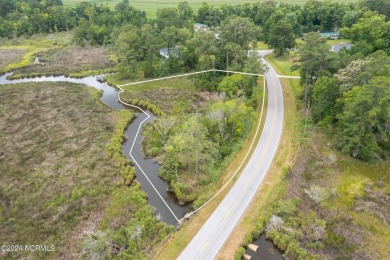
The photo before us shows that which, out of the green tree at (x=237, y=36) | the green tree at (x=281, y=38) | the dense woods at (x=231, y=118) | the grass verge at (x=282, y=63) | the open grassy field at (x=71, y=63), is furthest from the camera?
the open grassy field at (x=71, y=63)

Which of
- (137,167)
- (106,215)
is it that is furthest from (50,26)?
(106,215)

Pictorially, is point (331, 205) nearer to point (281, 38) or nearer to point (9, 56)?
point (281, 38)

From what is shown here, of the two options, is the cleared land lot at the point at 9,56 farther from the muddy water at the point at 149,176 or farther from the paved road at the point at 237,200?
the paved road at the point at 237,200

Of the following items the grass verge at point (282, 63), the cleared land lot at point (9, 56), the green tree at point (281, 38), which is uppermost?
the green tree at point (281, 38)

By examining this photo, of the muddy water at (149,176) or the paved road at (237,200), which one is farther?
the muddy water at (149,176)

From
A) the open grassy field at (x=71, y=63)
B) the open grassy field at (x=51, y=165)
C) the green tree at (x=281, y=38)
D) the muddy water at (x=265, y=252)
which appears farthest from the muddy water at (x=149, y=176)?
the green tree at (x=281, y=38)

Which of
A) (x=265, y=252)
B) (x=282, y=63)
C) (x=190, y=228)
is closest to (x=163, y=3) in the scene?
(x=282, y=63)

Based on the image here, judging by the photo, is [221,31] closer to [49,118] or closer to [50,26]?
[49,118]

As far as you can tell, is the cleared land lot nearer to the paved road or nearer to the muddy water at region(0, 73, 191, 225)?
the muddy water at region(0, 73, 191, 225)
